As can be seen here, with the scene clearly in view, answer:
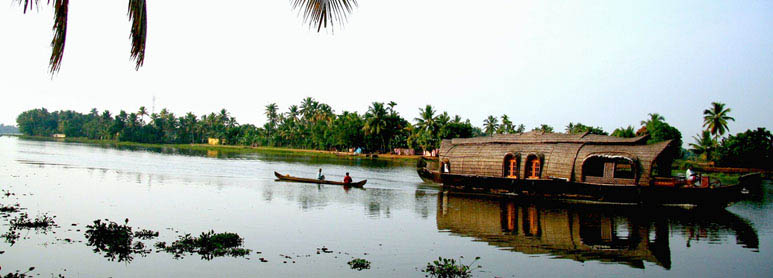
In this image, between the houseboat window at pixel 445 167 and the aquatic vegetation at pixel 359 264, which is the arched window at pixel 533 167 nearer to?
the houseboat window at pixel 445 167

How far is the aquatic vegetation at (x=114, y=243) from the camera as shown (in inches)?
368

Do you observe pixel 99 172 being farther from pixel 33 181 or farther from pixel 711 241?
pixel 711 241

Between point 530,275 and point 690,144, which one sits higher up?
point 690,144

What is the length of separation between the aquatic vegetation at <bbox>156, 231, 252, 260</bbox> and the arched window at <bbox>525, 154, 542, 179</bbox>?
13.4m

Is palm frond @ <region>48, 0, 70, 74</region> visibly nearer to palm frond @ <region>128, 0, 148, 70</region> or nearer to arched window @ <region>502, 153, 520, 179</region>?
palm frond @ <region>128, 0, 148, 70</region>

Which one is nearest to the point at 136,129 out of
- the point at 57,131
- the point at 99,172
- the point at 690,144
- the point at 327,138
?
the point at 57,131

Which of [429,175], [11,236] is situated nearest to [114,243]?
[11,236]

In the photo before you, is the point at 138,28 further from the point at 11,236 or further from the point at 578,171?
the point at 578,171

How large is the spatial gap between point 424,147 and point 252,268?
175 ft

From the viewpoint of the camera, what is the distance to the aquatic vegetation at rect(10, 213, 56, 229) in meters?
11.1

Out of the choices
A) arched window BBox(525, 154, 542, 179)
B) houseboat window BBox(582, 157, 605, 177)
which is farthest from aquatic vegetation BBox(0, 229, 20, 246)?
houseboat window BBox(582, 157, 605, 177)

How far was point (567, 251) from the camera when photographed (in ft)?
37.9

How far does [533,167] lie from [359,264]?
43.2 feet

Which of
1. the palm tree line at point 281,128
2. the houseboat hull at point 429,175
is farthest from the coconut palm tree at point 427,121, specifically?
the houseboat hull at point 429,175
